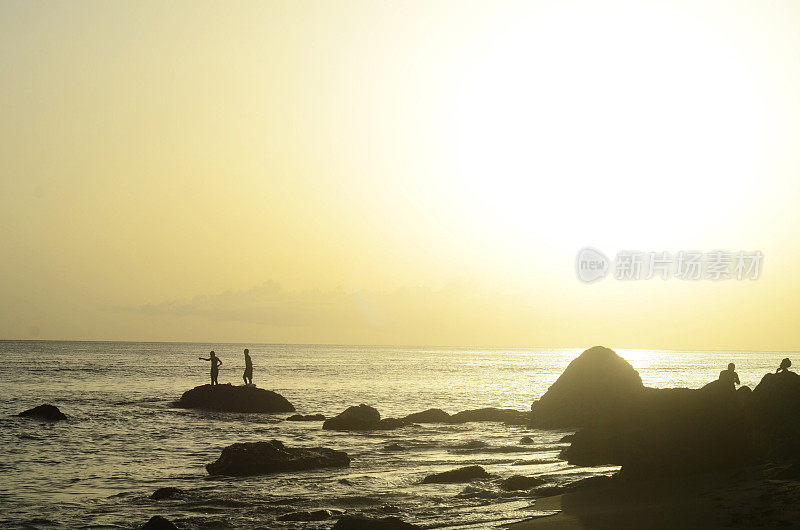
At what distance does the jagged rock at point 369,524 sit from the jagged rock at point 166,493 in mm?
7587

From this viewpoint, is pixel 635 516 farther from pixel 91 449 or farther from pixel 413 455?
pixel 91 449

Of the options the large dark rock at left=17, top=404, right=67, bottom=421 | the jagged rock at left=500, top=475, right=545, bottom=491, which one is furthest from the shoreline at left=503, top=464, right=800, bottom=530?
the large dark rock at left=17, top=404, right=67, bottom=421

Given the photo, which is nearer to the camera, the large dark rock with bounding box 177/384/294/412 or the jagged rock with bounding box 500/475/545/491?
the jagged rock with bounding box 500/475/545/491

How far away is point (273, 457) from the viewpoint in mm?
26938

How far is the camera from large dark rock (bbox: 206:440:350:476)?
2614 centimetres

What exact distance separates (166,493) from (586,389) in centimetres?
2833

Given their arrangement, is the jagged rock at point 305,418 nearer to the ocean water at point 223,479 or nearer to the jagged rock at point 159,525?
the ocean water at point 223,479

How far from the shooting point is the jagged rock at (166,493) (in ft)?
72.1

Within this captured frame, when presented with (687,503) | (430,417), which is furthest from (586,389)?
(687,503)

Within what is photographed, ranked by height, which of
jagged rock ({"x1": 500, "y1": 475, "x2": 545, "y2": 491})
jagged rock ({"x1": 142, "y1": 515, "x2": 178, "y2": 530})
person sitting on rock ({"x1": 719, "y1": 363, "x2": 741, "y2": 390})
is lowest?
jagged rock ({"x1": 500, "y1": 475, "x2": 545, "y2": 491})

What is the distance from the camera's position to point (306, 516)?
19094mm

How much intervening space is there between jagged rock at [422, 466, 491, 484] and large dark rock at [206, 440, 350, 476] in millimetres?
4948

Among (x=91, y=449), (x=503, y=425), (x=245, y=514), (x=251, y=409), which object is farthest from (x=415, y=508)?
(x=251, y=409)

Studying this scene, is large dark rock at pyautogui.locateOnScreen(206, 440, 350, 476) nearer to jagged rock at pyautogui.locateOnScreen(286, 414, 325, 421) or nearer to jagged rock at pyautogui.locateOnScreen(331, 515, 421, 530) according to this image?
jagged rock at pyautogui.locateOnScreen(331, 515, 421, 530)
